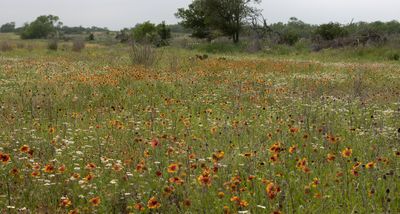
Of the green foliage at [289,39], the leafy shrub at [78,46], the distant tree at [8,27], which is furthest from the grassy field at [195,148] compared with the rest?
the distant tree at [8,27]

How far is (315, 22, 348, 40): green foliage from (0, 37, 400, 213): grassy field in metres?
20.6

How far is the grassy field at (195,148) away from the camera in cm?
372

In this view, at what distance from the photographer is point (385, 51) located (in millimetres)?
22688

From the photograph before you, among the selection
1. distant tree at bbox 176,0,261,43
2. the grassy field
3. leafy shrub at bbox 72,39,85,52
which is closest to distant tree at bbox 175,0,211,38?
distant tree at bbox 176,0,261,43

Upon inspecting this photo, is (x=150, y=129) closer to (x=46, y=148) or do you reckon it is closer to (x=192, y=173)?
(x=46, y=148)

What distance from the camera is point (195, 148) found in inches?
213

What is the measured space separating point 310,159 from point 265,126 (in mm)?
Answer: 1572

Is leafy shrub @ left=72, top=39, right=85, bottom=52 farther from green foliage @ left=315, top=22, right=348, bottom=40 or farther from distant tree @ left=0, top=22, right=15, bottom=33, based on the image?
distant tree @ left=0, top=22, right=15, bottom=33

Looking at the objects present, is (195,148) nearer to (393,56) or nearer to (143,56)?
(143,56)

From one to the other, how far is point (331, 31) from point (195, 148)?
28623 millimetres

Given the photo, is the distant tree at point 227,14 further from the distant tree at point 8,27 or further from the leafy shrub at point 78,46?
the distant tree at point 8,27

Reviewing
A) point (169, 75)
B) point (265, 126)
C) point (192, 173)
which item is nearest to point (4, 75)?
point (169, 75)

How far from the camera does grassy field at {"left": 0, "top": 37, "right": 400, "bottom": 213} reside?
3725 millimetres

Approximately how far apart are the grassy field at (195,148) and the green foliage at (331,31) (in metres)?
20.6
